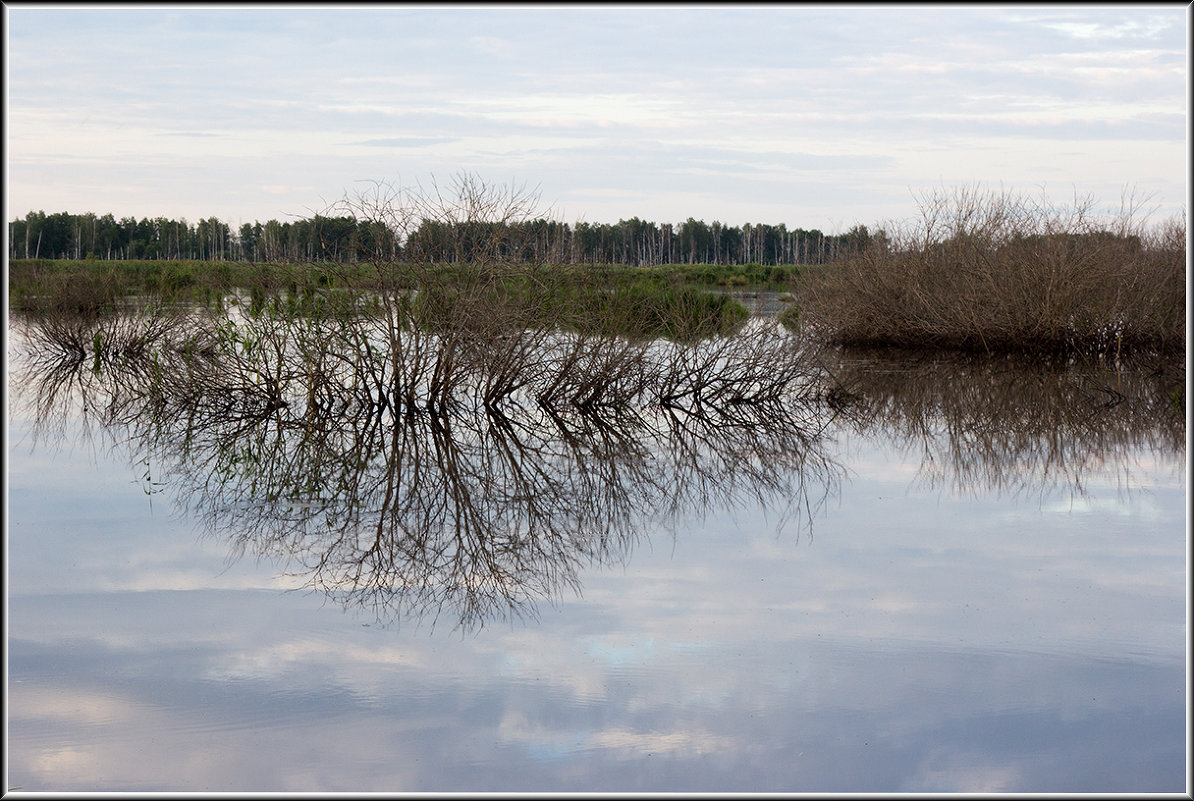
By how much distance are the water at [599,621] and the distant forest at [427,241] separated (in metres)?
3.04

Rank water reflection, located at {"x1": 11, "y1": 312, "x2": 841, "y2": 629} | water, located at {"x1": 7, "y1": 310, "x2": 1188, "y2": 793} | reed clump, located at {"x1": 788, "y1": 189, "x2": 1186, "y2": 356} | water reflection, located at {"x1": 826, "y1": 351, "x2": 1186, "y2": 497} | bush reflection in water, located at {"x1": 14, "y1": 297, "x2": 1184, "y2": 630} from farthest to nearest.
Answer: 1. reed clump, located at {"x1": 788, "y1": 189, "x2": 1186, "y2": 356}
2. water reflection, located at {"x1": 826, "y1": 351, "x2": 1186, "y2": 497}
3. bush reflection in water, located at {"x1": 14, "y1": 297, "x2": 1184, "y2": 630}
4. water reflection, located at {"x1": 11, "y1": 312, "x2": 841, "y2": 629}
5. water, located at {"x1": 7, "y1": 310, "x2": 1188, "y2": 793}

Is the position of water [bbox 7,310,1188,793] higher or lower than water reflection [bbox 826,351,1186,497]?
lower

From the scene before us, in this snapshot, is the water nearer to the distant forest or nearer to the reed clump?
the distant forest

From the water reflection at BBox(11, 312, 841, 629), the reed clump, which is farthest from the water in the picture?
the reed clump

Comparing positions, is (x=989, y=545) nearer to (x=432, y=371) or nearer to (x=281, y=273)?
(x=432, y=371)

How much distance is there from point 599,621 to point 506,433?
761cm

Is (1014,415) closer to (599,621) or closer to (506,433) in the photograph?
(506,433)

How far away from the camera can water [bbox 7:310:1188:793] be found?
5281mm

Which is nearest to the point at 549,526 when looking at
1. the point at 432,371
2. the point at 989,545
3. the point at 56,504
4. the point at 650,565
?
the point at 650,565

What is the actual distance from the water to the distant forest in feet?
9.98

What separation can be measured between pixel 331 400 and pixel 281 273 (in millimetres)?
1877

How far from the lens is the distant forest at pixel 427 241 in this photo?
1484cm

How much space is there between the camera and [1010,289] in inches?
976

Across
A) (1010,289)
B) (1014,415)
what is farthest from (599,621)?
(1010,289)
